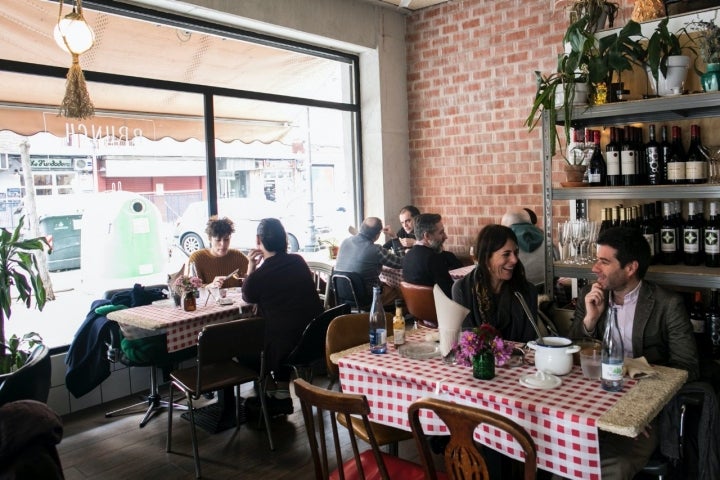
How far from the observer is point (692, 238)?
282cm

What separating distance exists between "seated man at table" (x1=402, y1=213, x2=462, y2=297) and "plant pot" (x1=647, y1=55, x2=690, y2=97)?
70.4 inches

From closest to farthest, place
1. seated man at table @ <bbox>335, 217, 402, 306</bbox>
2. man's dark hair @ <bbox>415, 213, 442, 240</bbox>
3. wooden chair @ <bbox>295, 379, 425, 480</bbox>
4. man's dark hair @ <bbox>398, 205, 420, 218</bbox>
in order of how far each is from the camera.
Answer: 1. wooden chair @ <bbox>295, 379, 425, 480</bbox>
2. man's dark hair @ <bbox>415, 213, 442, 240</bbox>
3. seated man at table @ <bbox>335, 217, 402, 306</bbox>
4. man's dark hair @ <bbox>398, 205, 420, 218</bbox>

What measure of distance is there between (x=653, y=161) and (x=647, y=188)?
17cm

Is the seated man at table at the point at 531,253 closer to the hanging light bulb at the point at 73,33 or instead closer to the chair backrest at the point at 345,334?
the chair backrest at the point at 345,334

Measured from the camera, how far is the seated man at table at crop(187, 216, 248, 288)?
467cm

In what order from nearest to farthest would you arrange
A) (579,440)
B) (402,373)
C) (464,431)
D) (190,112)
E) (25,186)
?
(464,431)
(579,440)
(402,373)
(25,186)
(190,112)

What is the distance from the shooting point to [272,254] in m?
3.84

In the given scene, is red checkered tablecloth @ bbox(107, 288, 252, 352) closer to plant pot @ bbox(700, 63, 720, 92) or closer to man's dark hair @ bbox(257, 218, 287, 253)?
man's dark hair @ bbox(257, 218, 287, 253)

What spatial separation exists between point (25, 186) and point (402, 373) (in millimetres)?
3149

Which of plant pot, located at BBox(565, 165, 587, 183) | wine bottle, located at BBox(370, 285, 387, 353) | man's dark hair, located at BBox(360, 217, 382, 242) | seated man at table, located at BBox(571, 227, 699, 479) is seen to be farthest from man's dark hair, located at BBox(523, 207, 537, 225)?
wine bottle, located at BBox(370, 285, 387, 353)

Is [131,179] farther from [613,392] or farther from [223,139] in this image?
[613,392]

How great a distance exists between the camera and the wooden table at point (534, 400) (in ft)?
5.98

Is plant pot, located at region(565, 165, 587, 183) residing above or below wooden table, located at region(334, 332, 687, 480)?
above

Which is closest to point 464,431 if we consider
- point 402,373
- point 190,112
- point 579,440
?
point 579,440
